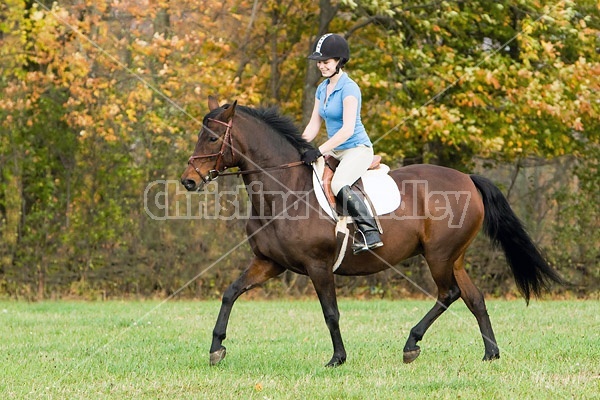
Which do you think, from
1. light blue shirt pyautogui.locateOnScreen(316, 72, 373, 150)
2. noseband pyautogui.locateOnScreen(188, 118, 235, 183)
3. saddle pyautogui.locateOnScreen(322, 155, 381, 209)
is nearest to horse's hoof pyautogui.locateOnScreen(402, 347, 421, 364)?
saddle pyautogui.locateOnScreen(322, 155, 381, 209)

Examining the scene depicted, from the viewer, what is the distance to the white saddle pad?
7.63 m

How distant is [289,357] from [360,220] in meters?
1.47

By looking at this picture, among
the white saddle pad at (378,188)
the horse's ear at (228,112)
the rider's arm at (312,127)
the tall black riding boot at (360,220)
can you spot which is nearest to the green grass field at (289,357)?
the tall black riding boot at (360,220)

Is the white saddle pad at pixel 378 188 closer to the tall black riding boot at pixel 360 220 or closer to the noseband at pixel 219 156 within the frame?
the tall black riding boot at pixel 360 220

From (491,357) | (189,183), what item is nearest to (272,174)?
(189,183)

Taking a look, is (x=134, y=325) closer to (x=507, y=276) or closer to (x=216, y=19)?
(x=507, y=276)

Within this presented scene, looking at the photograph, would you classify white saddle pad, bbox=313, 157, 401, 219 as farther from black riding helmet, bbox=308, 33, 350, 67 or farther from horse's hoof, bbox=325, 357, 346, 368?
horse's hoof, bbox=325, 357, 346, 368

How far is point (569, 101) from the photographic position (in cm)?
1527

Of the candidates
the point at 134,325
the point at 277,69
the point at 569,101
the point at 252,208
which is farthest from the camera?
the point at 277,69

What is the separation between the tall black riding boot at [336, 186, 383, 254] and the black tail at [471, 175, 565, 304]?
1432 millimetres

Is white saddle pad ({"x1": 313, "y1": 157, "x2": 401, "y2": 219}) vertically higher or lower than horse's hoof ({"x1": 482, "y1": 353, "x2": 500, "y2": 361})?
higher

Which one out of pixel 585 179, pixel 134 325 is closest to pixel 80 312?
pixel 134 325

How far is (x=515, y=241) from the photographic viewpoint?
27.8ft

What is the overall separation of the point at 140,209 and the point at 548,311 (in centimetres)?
759
